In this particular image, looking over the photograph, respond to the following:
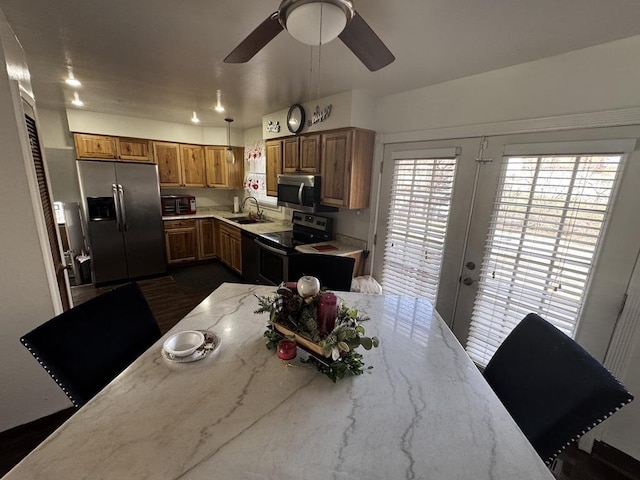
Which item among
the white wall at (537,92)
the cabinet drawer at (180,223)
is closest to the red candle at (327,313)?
the white wall at (537,92)

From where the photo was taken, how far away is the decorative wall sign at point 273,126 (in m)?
3.53

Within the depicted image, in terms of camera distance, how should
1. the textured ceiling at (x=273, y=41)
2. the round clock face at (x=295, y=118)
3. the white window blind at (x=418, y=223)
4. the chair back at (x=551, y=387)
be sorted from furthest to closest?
the round clock face at (x=295, y=118), the white window blind at (x=418, y=223), the textured ceiling at (x=273, y=41), the chair back at (x=551, y=387)

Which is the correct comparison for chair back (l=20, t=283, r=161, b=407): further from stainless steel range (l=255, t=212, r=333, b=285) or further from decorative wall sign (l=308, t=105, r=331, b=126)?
decorative wall sign (l=308, t=105, r=331, b=126)

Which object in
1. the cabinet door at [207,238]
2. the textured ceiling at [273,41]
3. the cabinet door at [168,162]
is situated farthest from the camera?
the cabinet door at [207,238]

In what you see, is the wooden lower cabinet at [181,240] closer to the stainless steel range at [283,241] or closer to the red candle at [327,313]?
the stainless steel range at [283,241]

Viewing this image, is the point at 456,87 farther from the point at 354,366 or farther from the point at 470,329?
the point at 354,366

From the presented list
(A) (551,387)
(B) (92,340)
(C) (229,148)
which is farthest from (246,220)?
(A) (551,387)

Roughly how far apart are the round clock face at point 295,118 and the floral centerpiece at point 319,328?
7.97ft

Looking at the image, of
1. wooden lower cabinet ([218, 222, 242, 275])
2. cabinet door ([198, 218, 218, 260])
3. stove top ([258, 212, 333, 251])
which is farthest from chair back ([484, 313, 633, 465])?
cabinet door ([198, 218, 218, 260])

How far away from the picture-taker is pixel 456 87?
2115 mm

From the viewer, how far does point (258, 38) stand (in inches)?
45.7

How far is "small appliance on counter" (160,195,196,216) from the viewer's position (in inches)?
180

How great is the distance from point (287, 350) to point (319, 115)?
249cm

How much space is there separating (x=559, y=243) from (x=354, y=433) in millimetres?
1760
